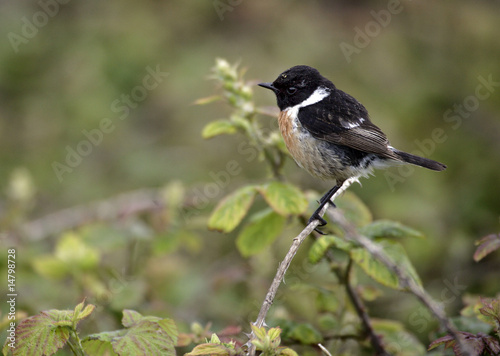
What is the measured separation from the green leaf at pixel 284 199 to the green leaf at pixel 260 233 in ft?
0.86

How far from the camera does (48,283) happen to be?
4.52 m

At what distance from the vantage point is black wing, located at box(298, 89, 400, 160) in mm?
3738

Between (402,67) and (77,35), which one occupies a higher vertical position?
(77,35)

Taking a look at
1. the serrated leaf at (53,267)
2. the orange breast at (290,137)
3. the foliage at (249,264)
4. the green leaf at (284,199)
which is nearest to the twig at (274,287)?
the foliage at (249,264)

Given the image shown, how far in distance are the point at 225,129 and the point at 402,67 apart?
14.5ft

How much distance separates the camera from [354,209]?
11.7 feet

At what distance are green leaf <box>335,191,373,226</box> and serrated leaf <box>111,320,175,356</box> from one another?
60.0 inches

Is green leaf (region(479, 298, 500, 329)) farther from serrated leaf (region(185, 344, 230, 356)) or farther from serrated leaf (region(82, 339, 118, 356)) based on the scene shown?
serrated leaf (region(82, 339, 118, 356))

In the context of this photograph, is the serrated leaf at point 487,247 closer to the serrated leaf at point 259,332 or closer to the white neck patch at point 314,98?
the serrated leaf at point 259,332

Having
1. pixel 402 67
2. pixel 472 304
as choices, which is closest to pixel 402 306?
pixel 472 304

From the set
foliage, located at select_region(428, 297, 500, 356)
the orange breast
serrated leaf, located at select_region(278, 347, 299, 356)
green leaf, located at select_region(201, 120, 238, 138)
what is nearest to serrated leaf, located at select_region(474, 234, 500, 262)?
foliage, located at select_region(428, 297, 500, 356)

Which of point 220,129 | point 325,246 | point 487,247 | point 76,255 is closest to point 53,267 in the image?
point 76,255

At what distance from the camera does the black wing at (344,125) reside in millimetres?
3738

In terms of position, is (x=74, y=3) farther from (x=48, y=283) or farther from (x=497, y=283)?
(x=497, y=283)
